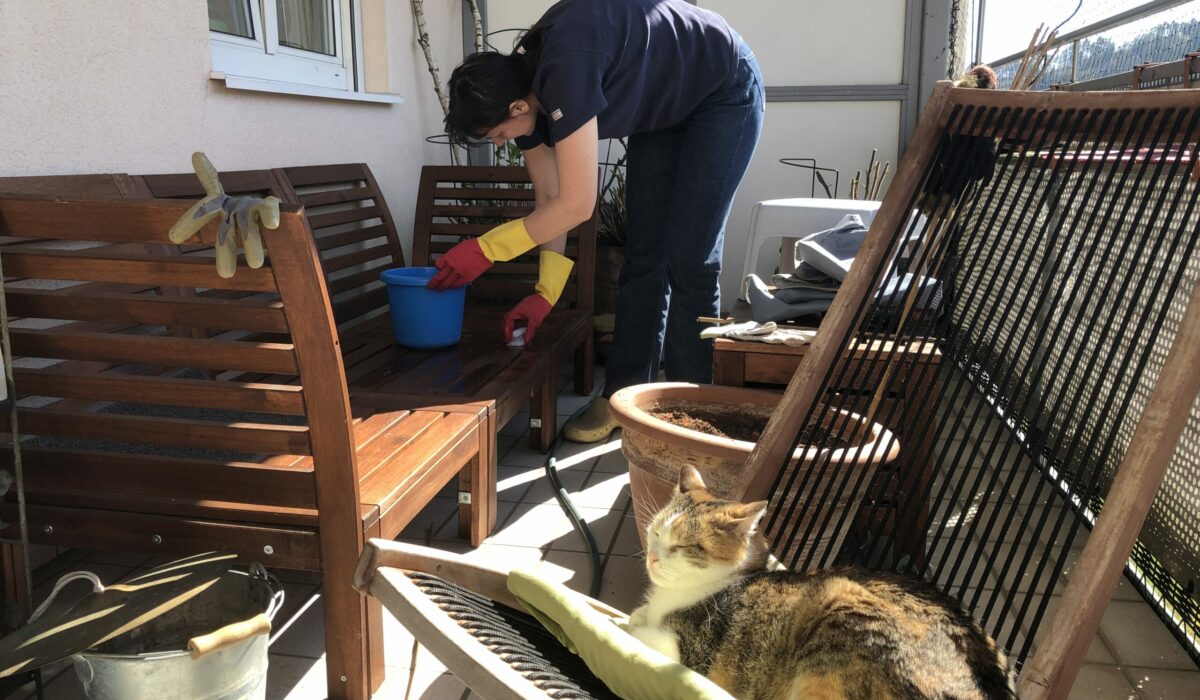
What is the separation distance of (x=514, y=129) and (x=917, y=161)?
1.18 meters

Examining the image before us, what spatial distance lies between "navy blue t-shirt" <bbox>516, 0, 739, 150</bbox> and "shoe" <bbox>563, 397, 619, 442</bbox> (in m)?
0.95

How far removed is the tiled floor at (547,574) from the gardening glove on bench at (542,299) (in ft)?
1.45

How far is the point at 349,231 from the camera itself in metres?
3.16

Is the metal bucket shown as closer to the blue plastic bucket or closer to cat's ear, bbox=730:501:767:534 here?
cat's ear, bbox=730:501:767:534

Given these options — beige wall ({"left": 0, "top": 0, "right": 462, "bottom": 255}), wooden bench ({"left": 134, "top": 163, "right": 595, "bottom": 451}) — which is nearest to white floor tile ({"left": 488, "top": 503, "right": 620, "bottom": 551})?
wooden bench ({"left": 134, "top": 163, "right": 595, "bottom": 451})

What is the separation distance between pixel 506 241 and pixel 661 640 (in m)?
1.54

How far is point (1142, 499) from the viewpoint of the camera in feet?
3.26

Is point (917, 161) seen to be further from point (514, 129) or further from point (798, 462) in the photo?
point (514, 129)

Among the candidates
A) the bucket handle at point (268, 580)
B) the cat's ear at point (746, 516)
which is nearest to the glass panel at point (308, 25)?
the bucket handle at point (268, 580)

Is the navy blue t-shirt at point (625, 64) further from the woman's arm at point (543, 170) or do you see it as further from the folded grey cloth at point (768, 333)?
the folded grey cloth at point (768, 333)

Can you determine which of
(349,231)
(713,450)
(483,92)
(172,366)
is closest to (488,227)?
(349,231)

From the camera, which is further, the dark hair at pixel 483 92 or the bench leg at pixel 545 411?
the bench leg at pixel 545 411

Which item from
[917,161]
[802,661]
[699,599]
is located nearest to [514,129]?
[917,161]

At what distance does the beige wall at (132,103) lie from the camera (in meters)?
1.98
